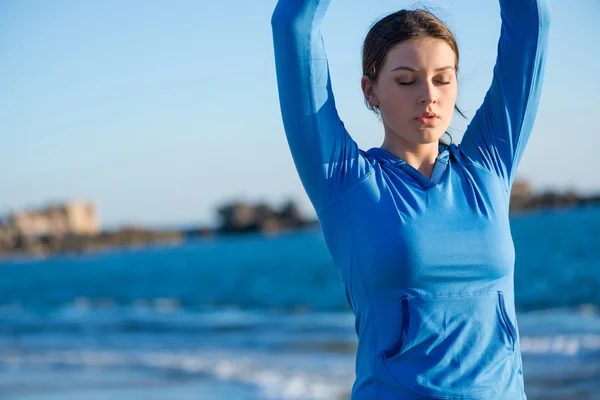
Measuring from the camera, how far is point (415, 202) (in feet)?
5.22

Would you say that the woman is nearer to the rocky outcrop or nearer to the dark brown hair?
the dark brown hair

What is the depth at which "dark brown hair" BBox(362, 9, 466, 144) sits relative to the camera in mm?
1654

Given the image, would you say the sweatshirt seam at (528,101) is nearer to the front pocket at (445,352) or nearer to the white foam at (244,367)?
the front pocket at (445,352)

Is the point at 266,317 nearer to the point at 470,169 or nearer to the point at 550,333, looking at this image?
the point at 550,333

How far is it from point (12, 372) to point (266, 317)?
10172 mm

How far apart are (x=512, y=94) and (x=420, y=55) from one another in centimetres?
26

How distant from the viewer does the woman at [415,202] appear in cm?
155

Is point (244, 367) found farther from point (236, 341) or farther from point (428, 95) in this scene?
point (428, 95)

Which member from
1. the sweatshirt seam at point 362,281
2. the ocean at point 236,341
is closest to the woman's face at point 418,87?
the sweatshirt seam at point 362,281

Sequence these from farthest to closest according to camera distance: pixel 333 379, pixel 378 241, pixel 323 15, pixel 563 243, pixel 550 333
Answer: pixel 563 243 < pixel 550 333 < pixel 333 379 < pixel 323 15 < pixel 378 241

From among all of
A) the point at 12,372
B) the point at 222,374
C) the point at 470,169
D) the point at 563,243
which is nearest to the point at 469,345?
the point at 470,169

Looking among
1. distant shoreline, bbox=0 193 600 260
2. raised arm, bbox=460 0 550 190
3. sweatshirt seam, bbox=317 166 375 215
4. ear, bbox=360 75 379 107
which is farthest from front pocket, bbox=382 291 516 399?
distant shoreline, bbox=0 193 600 260

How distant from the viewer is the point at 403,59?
5.39 feet

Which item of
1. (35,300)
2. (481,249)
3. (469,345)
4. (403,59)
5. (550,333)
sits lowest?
(35,300)
